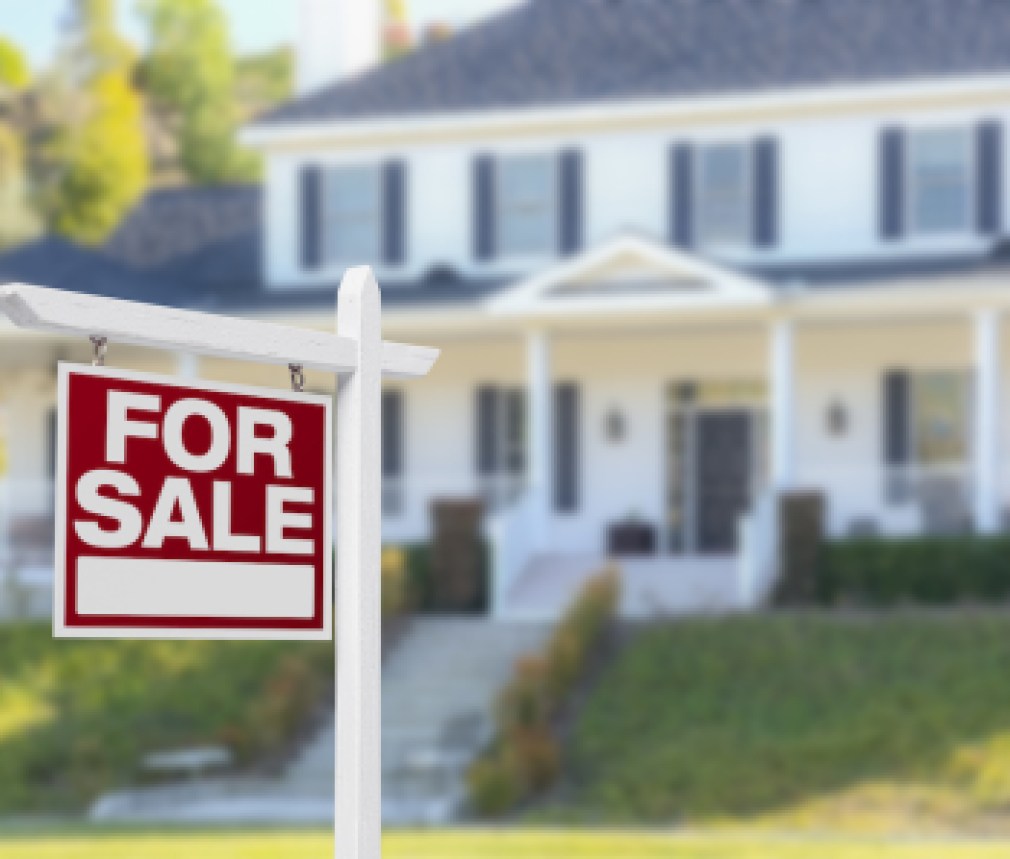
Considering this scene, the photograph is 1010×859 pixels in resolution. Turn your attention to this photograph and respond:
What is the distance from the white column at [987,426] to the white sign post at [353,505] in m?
17.1

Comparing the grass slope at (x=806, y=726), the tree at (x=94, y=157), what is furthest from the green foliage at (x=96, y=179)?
the grass slope at (x=806, y=726)

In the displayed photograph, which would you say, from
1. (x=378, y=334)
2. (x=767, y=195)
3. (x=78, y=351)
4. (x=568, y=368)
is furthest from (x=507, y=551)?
(x=378, y=334)

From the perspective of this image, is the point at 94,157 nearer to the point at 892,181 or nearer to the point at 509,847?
the point at 892,181

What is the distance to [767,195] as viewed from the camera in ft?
84.0

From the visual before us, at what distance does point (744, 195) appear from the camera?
2577cm

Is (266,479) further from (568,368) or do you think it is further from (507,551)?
(568,368)

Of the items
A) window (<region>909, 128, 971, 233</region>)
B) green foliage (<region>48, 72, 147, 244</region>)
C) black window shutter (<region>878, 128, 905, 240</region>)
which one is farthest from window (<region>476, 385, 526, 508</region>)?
green foliage (<region>48, 72, 147, 244</region>)

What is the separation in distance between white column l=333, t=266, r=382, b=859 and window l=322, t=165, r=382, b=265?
20.8 metres

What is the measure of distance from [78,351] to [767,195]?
29.9 ft

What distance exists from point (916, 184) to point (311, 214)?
25.6 feet


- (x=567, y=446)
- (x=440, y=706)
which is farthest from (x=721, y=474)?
(x=440, y=706)

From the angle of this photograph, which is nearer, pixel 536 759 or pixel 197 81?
pixel 536 759

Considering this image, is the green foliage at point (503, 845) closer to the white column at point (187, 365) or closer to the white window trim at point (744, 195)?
the white column at point (187, 365)

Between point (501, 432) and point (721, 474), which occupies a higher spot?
point (501, 432)
